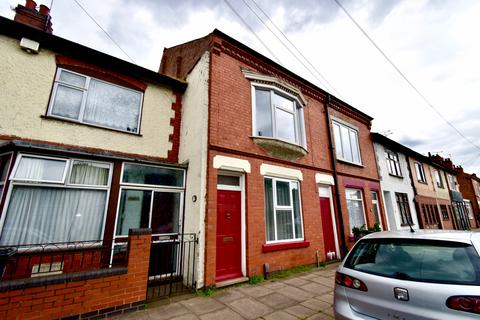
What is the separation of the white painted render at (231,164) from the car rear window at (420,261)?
3535 mm

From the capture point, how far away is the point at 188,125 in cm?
649

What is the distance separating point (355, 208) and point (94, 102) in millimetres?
10542

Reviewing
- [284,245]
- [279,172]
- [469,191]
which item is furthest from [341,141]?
[469,191]

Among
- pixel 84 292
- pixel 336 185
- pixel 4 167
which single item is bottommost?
pixel 84 292

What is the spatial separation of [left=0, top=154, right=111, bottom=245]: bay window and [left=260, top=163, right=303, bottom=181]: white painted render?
4.19m

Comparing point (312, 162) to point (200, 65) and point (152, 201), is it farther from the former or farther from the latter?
point (152, 201)

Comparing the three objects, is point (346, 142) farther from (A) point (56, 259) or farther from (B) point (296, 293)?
(A) point (56, 259)

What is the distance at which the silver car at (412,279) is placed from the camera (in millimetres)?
1957

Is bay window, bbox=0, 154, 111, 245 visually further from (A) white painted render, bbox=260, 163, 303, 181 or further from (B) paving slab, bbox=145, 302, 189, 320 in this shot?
(A) white painted render, bbox=260, 163, 303, 181

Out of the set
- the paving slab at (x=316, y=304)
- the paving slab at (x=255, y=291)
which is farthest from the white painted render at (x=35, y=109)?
the paving slab at (x=316, y=304)

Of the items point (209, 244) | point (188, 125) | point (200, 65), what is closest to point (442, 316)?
point (209, 244)

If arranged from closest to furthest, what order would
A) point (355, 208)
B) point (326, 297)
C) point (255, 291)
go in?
point (326, 297) < point (255, 291) < point (355, 208)

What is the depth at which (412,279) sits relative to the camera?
2.23m

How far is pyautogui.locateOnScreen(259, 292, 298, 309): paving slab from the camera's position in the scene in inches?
160
